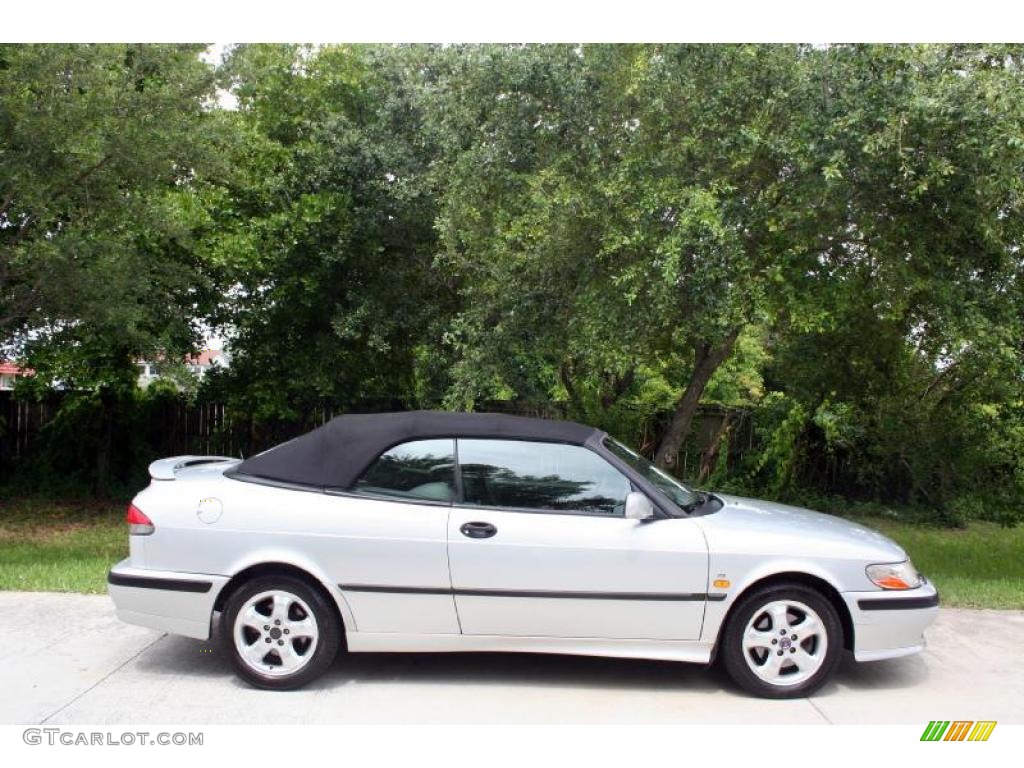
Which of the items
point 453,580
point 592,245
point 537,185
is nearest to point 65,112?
point 537,185

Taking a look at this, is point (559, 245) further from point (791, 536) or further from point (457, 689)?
point (457, 689)

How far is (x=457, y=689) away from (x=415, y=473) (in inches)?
48.2

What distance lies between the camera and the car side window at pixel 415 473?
200 inches

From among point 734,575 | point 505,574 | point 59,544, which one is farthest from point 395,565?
point 59,544

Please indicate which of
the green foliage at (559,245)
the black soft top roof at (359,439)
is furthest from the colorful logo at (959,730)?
the green foliage at (559,245)

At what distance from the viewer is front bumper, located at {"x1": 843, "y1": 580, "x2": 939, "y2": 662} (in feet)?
16.1

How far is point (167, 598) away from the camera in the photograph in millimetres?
5004

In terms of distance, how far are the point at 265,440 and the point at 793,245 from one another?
30.9 ft

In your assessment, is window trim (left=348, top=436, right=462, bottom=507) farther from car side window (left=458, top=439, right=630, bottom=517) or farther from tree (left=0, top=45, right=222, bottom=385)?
tree (left=0, top=45, right=222, bottom=385)

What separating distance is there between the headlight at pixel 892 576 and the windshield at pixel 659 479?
106cm

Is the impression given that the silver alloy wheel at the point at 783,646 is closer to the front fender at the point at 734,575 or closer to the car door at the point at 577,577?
the front fender at the point at 734,575

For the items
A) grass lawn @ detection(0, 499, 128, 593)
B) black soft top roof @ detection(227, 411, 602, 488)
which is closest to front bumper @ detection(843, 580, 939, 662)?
black soft top roof @ detection(227, 411, 602, 488)

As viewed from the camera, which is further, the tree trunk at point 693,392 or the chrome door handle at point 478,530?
the tree trunk at point 693,392

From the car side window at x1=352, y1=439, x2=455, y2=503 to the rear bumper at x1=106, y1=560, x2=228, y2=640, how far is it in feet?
3.25
